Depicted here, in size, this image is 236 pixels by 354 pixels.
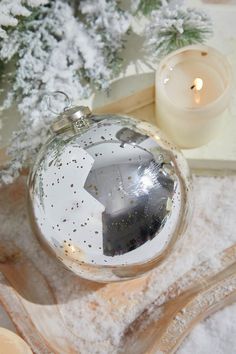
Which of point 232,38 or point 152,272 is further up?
point 232,38

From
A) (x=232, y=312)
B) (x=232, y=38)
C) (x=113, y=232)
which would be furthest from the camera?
(x=232, y=38)

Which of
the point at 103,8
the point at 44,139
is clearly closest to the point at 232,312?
the point at 44,139

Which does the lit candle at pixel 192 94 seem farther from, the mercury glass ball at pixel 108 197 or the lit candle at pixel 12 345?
the lit candle at pixel 12 345

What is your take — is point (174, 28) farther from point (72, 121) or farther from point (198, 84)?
point (72, 121)

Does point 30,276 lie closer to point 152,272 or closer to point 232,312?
point 152,272

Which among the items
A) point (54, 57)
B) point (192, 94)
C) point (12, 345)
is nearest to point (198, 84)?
point (192, 94)

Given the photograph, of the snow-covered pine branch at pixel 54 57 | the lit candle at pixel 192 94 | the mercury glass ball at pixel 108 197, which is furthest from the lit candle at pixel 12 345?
the lit candle at pixel 192 94
